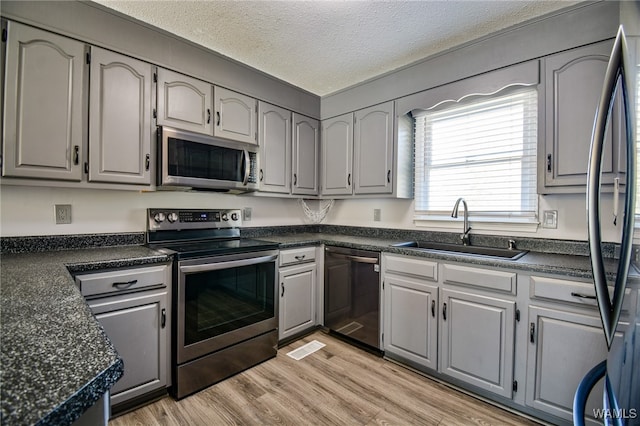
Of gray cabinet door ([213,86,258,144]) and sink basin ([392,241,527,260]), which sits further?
gray cabinet door ([213,86,258,144])

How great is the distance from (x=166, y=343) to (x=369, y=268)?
1564mm

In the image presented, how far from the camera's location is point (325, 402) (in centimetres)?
187

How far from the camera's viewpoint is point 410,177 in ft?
9.27

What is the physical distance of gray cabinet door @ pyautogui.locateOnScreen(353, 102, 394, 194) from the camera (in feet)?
8.93

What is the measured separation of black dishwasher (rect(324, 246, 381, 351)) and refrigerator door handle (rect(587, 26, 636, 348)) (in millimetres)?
1644

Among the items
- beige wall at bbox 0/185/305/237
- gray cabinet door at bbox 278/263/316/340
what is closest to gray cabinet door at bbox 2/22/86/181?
beige wall at bbox 0/185/305/237

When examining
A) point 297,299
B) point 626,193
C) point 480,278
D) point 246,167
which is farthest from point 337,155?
point 626,193

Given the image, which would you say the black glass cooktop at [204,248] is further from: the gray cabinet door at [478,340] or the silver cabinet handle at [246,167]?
the gray cabinet door at [478,340]

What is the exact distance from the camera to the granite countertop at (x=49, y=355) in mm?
430

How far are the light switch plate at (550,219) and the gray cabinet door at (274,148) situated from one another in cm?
215

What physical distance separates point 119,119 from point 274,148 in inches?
50.0

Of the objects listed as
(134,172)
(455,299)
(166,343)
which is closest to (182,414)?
(166,343)

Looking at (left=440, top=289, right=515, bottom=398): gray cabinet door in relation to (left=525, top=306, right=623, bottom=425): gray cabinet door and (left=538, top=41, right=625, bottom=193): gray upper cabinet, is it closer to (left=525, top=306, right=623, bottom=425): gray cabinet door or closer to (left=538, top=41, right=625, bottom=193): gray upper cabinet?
(left=525, top=306, right=623, bottom=425): gray cabinet door

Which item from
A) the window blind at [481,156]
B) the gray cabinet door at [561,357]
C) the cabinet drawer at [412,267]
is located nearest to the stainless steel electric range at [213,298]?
the cabinet drawer at [412,267]
